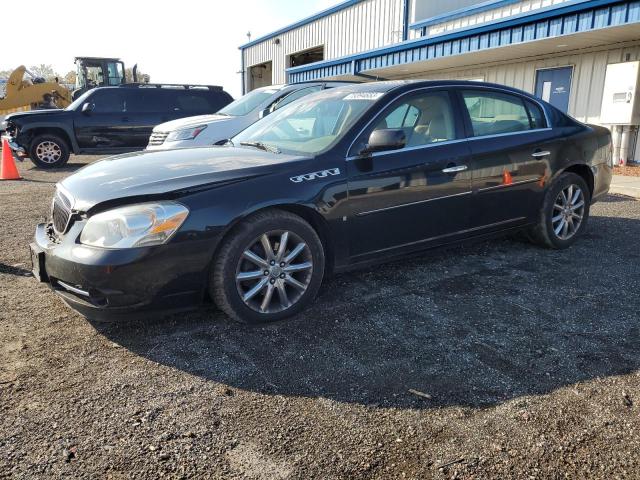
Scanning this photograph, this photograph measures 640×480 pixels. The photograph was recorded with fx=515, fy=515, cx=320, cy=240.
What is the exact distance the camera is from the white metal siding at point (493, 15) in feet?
39.6

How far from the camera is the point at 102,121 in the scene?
12.6 meters

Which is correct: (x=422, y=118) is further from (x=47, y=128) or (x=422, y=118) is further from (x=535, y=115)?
(x=47, y=128)

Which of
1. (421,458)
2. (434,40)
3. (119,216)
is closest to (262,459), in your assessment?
(421,458)

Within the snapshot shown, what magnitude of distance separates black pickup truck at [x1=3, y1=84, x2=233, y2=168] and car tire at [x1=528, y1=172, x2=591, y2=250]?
33.7ft

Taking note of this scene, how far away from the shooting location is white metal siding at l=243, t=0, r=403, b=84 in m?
18.4

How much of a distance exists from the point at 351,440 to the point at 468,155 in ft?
9.19

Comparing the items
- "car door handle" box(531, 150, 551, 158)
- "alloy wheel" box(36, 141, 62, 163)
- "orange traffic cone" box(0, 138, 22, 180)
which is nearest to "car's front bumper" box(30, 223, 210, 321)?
"car door handle" box(531, 150, 551, 158)

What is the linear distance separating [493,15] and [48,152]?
38.8ft

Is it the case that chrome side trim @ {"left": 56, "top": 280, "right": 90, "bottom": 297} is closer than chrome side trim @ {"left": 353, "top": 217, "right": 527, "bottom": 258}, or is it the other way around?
chrome side trim @ {"left": 56, "top": 280, "right": 90, "bottom": 297}

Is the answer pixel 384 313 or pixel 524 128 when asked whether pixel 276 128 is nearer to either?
pixel 384 313

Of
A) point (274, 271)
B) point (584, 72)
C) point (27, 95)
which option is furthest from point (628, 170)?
point (27, 95)

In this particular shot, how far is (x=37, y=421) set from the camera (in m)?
2.42

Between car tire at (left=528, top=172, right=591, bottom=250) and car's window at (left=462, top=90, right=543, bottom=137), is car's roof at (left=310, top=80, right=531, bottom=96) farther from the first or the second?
car tire at (left=528, top=172, right=591, bottom=250)

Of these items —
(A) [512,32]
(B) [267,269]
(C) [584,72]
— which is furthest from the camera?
(C) [584,72]
